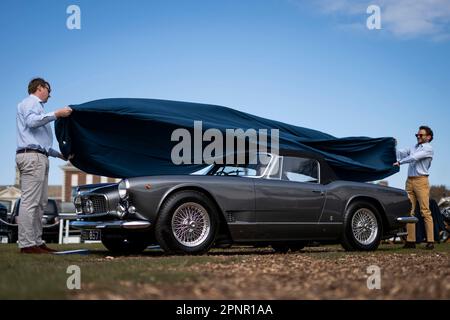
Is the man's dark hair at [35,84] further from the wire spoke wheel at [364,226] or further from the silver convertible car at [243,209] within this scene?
the wire spoke wheel at [364,226]

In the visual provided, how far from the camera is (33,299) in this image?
356 cm

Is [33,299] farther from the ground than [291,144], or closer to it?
closer to it

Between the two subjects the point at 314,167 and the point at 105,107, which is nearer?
the point at 105,107

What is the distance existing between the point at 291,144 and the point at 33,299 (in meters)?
6.24

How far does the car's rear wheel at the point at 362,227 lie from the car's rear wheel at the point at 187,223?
241cm

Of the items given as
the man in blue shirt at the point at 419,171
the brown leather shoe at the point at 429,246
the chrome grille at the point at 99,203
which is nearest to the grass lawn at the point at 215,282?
the chrome grille at the point at 99,203

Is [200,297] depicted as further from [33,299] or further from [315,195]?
[315,195]

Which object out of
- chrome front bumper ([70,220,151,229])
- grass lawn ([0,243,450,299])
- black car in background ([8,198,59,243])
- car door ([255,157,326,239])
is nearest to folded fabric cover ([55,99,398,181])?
car door ([255,157,326,239])

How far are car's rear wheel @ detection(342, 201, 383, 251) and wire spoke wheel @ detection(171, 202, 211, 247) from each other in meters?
2.49

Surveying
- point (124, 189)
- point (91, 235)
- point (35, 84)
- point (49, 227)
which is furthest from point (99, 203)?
point (49, 227)

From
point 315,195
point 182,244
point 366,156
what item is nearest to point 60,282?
point 182,244

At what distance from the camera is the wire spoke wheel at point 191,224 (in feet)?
24.6
